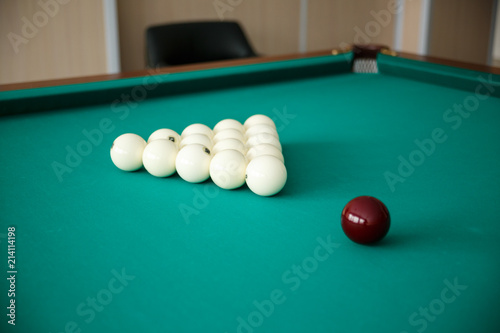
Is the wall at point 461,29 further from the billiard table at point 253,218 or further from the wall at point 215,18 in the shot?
the billiard table at point 253,218

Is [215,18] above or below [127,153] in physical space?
above

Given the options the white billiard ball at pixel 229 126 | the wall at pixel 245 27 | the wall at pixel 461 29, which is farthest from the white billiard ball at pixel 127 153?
the wall at pixel 461 29

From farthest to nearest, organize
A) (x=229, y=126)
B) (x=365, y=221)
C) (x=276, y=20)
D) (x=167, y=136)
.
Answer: (x=276, y=20) < (x=229, y=126) < (x=167, y=136) < (x=365, y=221)

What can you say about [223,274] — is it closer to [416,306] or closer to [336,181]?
[416,306]

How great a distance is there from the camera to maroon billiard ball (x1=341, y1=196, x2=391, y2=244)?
97 cm

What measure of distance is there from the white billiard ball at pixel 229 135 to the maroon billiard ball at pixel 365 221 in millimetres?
529

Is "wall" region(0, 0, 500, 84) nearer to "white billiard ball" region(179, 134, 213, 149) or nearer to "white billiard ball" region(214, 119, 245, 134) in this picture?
"white billiard ball" region(214, 119, 245, 134)

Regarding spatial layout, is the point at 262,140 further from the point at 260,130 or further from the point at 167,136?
the point at 167,136

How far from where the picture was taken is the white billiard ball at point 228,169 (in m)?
1.24

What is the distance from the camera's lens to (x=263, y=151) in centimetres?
133

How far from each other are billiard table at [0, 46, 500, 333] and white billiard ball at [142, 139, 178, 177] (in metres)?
0.03

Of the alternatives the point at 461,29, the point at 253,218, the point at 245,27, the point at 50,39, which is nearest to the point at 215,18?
the point at 245,27

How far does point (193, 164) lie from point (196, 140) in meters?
0.14

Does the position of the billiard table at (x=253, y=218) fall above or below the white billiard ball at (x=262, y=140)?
below
